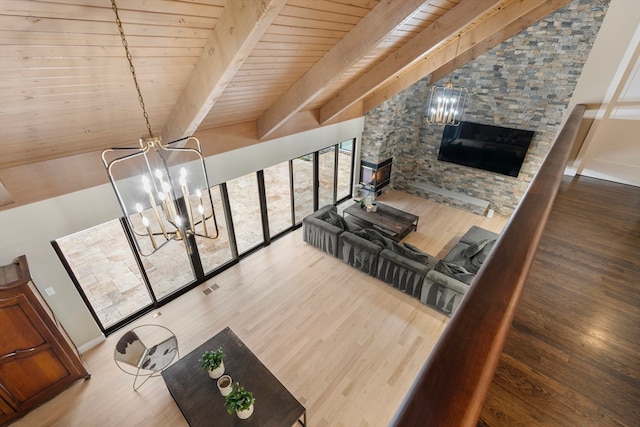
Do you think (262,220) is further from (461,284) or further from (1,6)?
(1,6)

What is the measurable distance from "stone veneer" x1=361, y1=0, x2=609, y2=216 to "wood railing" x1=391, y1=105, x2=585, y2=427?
273 inches

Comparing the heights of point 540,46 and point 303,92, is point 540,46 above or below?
above

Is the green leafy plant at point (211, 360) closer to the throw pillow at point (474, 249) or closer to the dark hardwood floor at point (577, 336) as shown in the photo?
the dark hardwood floor at point (577, 336)

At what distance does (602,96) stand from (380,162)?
5.28 m

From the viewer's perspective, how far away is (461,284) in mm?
4586

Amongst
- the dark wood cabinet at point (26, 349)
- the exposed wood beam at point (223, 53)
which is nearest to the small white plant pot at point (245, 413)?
the dark wood cabinet at point (26, 349)

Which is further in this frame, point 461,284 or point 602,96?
point 461,284

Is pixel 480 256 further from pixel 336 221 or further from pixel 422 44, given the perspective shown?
pixel 422 44

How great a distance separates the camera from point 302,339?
4547 mm

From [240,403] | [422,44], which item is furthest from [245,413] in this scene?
[422,44]

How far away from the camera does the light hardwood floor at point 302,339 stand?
3.68 m

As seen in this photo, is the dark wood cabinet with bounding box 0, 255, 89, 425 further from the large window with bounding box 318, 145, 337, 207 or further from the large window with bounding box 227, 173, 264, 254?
the large window with bounding box 318, 145, 337, 207

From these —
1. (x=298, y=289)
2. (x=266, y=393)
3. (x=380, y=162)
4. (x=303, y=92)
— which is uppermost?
(x=303, y=92)

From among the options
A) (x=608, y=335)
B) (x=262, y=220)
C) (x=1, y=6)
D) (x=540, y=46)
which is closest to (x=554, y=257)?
(x=608, y=335)
